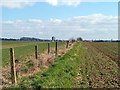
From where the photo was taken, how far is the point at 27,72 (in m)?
8.26

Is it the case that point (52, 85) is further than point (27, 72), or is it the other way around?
point (27, 72)

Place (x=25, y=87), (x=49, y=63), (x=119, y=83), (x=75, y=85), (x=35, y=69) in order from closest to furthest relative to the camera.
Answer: (x=25, y=87) → (x=75, y=85) → (x=119, y=83) → (x=35, y=69) → (x=49, y=63)

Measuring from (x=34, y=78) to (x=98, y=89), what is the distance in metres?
3.19

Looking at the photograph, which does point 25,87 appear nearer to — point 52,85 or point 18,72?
point 52,85

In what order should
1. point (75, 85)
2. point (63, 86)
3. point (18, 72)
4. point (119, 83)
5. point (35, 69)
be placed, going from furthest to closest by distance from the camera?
1. point (35, 69)
2. point (18, 72)
3. point (119, 83)
4. point (75, 85)
5. point (63, 86)

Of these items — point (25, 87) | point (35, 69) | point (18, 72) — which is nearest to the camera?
point (25, 87)

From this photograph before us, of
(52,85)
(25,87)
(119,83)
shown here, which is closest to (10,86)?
(25,87)

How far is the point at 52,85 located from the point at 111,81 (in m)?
3.54

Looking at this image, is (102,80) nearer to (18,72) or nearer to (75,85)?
(75,85)

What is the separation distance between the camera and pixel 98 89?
6539 mm

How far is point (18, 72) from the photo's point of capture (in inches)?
319

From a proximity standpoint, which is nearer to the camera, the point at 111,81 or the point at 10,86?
the point at 10,86

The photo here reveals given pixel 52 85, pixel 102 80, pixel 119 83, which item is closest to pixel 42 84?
pixel 52 85

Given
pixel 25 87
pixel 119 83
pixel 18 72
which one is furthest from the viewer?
pixel 18 72
